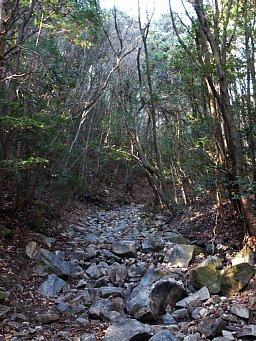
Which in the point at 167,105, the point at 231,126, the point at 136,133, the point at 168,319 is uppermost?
the point at 167,105

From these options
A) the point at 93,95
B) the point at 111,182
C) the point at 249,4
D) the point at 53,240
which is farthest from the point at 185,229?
the point at 111,182

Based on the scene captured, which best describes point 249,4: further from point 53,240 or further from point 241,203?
point 53,240

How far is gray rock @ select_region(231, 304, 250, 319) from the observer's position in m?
3.97

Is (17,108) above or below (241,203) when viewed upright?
above

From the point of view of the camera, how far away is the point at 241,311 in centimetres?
404

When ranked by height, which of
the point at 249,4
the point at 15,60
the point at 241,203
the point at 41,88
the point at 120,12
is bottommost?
the point at 241,203

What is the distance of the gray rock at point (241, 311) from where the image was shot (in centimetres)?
397

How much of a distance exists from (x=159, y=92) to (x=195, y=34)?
9.39 ft

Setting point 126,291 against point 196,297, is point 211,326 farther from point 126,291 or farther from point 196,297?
point 126,291

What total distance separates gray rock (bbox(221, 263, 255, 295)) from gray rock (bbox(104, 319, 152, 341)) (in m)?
1.59

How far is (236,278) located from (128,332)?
1949mm

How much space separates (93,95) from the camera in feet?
42.0

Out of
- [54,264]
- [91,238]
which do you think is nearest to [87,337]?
[54,264]

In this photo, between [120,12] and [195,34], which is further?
[120,12]
